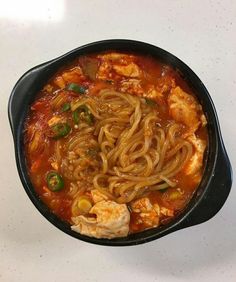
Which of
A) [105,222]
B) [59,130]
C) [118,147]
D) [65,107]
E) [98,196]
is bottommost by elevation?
[105,222]

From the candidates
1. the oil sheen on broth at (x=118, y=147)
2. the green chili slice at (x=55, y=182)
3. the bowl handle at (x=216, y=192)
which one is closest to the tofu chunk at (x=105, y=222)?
the oil sheen on broth at (x=118, y=147)

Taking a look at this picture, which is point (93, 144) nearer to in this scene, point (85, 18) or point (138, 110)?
point (138, 110)

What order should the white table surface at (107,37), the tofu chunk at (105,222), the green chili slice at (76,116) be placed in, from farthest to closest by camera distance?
1. the white table surface at (107,37)
2. the green chili slice at (76,116)
3. the tofu chunk at (105,222)

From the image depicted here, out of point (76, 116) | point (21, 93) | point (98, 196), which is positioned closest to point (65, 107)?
point (76, 116)

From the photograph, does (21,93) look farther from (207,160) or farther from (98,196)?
(207,160)

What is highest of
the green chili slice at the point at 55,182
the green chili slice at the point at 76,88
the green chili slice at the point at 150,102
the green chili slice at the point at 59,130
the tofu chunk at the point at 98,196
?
the green chili slice at the point at 76,88

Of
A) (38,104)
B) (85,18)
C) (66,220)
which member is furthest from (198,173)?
(85,18)

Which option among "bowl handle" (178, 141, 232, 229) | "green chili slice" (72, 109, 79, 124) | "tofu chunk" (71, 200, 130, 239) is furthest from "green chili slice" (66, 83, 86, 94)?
"bowl handle" (178, 141, 232, 229)

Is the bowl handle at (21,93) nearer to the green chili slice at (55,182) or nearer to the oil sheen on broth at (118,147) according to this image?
the oil sheen on broth at (118,147)
